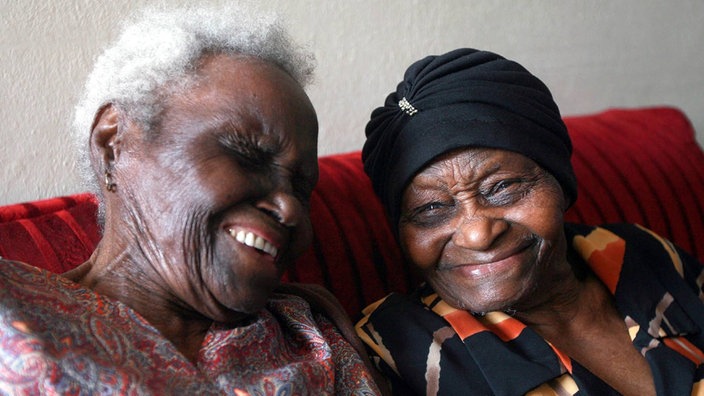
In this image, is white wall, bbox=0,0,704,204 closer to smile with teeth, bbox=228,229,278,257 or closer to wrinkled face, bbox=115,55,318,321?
wrinkled face, bbox=115,55,318,321

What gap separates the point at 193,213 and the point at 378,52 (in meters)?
1.24

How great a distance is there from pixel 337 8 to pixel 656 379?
4.11ft

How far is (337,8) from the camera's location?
2170 millimetres

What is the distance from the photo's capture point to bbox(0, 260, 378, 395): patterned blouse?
1006 millimetres

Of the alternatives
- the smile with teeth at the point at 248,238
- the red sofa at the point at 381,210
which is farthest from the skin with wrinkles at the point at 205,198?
the red sofa at the point at 381,210

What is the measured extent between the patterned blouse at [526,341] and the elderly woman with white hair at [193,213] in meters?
0.22

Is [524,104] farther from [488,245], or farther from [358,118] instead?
[358,118]

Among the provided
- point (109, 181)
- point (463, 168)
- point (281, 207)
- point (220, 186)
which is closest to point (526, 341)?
point (463, 168)

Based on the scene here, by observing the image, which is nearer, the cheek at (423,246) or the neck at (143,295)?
the neck at (143,295)

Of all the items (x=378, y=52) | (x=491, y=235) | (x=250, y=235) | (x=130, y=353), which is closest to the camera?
(x=130, y=353)

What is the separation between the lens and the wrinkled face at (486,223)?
1.54 meters

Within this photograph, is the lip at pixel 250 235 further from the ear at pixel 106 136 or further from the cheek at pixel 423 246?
the cheek at pixel 423 246

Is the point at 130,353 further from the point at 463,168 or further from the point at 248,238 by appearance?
the point at 463,168

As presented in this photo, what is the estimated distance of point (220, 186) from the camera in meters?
1.18
